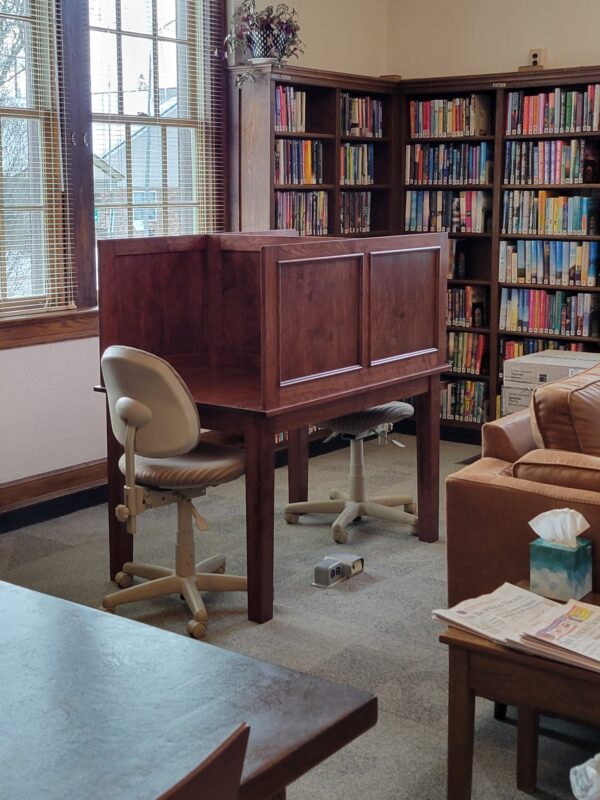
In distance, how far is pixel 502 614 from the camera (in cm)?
223

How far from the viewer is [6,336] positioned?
443 cm

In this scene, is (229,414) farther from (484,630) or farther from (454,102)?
(454,102)

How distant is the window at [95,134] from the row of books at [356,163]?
797 mm

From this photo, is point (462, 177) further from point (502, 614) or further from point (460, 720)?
point (460, 720)

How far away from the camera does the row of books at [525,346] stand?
579 centimetres

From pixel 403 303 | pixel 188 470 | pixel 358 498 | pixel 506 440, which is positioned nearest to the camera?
pixel 506 440

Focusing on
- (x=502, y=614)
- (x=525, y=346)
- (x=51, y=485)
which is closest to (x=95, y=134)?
(x=51, y=485)

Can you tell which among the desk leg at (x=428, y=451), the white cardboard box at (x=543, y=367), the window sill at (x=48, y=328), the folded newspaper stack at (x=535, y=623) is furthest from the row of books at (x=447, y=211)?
the folded newspaper stack at (x=535, y=623)

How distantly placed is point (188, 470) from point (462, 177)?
10.8 feet

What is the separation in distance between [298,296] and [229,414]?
46 centimetres

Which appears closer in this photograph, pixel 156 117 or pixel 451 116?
pixel 156 117

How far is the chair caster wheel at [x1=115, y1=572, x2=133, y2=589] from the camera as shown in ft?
12.4

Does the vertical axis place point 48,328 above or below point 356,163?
below

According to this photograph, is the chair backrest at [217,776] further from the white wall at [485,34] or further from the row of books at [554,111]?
the white wall at [485,34]
